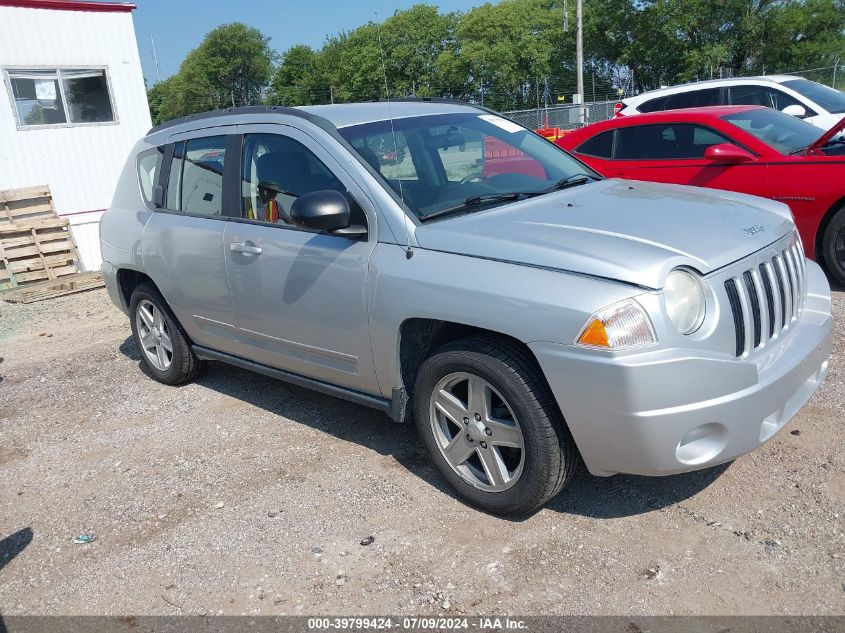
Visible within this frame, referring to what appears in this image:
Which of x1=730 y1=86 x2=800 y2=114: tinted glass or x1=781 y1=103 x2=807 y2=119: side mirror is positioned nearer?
x1=781 y1=103 x2=807 y2=119: side mirror

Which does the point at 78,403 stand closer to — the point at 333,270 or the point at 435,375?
the point at 333,270

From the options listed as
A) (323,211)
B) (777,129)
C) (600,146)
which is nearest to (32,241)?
(600,146)

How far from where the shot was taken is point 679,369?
277 centimetres

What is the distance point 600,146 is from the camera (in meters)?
7.98

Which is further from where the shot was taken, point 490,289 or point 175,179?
point 175,179

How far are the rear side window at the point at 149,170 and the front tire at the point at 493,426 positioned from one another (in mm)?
2804

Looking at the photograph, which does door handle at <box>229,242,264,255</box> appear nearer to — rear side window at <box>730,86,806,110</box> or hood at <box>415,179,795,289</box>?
hood at <box>415,179,795,289</box>

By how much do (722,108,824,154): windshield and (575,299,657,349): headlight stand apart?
16.1 feet

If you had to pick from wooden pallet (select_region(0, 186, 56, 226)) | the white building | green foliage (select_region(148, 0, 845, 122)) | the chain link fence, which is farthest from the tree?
wooden pallet (select_region(0, 186, 56, 226))

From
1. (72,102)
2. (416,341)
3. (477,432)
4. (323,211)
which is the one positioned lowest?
(477,432)

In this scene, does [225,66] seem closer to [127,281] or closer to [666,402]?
[127,281]

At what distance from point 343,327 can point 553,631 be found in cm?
172

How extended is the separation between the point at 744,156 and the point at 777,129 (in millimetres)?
753

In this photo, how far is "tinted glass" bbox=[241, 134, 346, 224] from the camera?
3.99 meters
